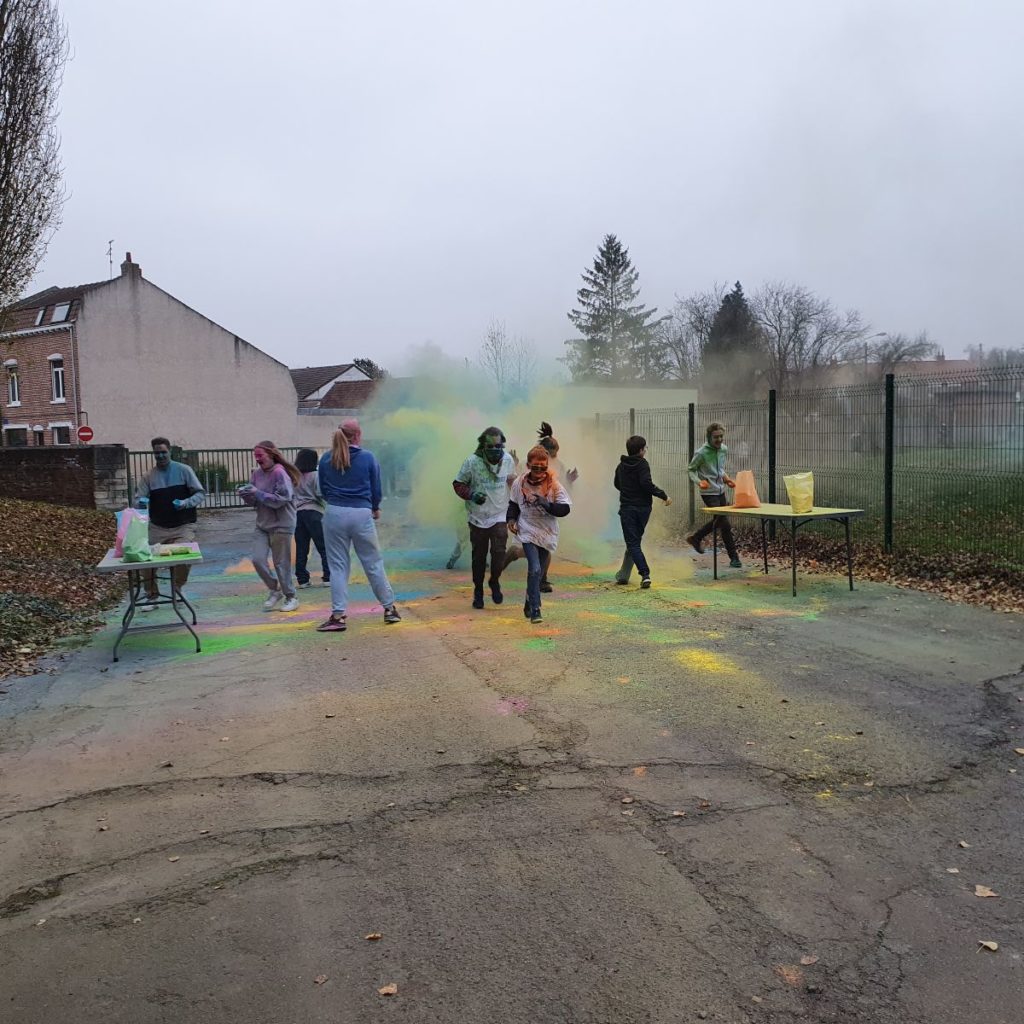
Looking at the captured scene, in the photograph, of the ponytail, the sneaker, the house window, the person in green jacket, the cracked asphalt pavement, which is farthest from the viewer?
the house window

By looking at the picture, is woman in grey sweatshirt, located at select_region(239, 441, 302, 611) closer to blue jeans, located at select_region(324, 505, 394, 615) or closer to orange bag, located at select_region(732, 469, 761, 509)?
blue jeans, located at select_region(324, 505, 394, 615)

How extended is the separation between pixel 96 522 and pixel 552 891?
15815 millimetres

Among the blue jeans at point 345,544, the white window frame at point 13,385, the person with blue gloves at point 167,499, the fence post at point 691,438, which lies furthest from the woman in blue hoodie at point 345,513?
the white window frame at point 13,385

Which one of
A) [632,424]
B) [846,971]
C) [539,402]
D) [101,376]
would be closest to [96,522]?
[539,402]

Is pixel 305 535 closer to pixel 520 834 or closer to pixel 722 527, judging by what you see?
pixel 722 527

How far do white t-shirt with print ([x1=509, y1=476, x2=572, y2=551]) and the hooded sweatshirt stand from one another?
4.57 ft

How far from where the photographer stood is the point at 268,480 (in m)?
8.41

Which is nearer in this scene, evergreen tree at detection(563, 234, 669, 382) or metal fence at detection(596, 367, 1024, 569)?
metal fence at detection(596, 367, 1024, 569)

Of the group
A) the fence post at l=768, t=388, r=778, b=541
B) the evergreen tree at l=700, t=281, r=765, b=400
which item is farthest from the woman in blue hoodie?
the evergreen tree at l=700, t=281, r=765, b=400

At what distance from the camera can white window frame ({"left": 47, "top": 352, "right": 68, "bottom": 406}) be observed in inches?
1299

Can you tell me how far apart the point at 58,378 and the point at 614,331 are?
35561 mm

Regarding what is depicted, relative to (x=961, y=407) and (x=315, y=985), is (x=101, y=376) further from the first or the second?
(x=315, y=985)

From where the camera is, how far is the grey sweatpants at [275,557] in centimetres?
852

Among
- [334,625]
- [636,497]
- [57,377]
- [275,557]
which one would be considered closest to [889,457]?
[636,497]
